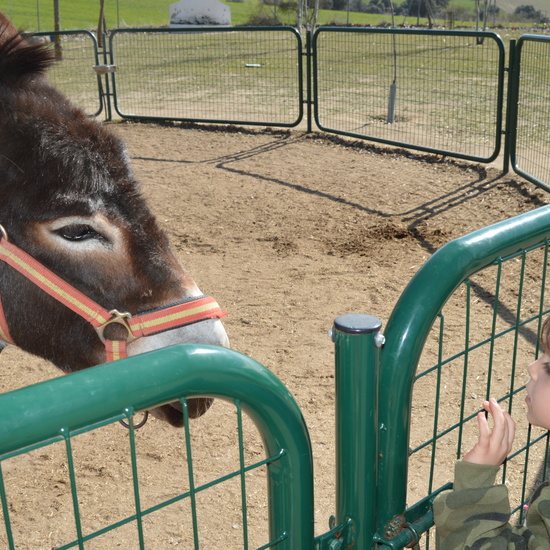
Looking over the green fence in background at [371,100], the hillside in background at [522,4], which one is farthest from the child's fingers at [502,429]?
the hillside in background at [522,4]

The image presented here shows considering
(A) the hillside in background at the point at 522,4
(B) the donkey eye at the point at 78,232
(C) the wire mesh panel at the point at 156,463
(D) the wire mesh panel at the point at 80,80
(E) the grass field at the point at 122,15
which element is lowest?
(C) the wire mesh panel at the point at 156,463

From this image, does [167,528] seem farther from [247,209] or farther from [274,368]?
[247,209]

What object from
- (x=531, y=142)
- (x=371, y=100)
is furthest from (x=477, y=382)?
(x=371, y=100)

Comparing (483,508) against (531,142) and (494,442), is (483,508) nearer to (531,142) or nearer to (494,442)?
(494,442)

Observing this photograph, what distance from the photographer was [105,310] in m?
1.98

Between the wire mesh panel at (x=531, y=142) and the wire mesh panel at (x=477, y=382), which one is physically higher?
the wire mesh panel at (x=531, y=142)

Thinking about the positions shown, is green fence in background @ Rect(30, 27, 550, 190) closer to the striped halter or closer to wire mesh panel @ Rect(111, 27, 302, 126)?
wire mesh panel @ Rect(111, 27, 302, 126)

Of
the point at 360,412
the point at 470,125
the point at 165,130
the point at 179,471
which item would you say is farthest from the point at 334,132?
the point at 360,412

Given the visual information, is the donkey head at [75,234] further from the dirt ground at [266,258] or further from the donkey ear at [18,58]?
the dirt ground at [266,258]

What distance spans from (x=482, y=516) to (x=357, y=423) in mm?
297

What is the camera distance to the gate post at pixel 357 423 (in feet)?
4.19

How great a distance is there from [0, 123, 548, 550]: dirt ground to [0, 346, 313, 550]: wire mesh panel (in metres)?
0.01

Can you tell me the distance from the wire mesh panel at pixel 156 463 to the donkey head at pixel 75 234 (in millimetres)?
380

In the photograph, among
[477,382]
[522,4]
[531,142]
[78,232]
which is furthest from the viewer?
[522,4]
